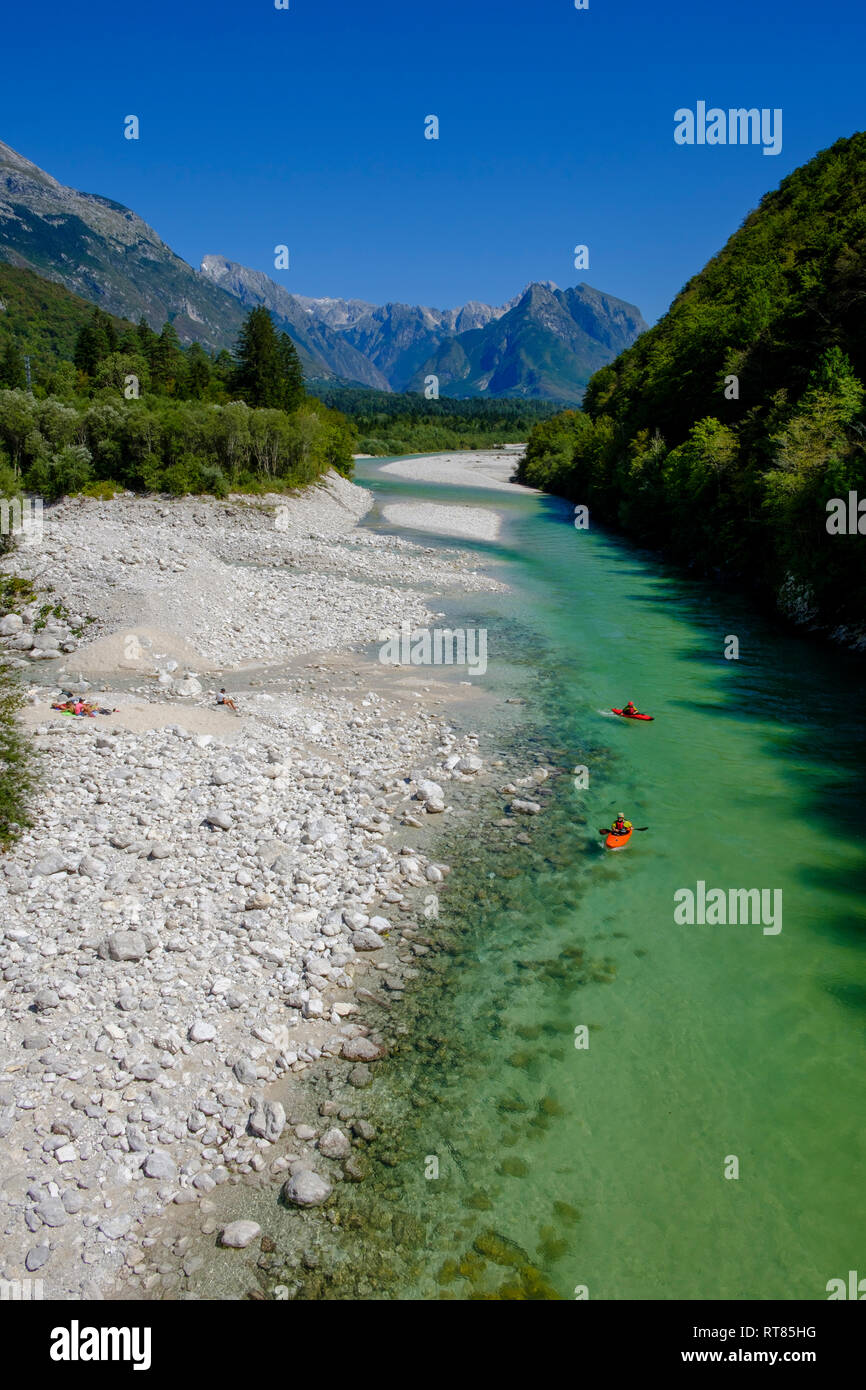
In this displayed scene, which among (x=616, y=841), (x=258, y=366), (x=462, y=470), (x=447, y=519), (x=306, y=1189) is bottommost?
(x=306, y=1189)

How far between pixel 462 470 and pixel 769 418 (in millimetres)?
91151

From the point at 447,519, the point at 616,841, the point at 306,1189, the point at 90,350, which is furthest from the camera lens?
the point at 90,350

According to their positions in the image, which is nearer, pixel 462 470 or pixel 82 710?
pixel 82 710

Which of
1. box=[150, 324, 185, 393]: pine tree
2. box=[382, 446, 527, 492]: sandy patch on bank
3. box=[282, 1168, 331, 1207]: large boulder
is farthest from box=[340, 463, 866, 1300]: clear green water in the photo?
box=[382, 446, 527, 492]: sandy patch on bank

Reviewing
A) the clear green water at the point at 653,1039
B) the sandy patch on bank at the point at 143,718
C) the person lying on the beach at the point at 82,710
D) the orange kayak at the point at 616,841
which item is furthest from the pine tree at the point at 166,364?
the orange kayak at the point at 616,841

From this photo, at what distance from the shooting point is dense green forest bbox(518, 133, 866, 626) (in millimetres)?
28078

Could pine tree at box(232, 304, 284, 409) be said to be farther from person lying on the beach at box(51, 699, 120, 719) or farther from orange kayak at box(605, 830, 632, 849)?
orange kayak at box(605, 830, 632, 849)

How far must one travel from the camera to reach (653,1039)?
32.8ft

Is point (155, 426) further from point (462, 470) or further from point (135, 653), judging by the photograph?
point (462, 470)

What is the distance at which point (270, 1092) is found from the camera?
8797mm

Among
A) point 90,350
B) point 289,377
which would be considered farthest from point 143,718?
point 90,350

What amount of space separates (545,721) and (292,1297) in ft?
50.8

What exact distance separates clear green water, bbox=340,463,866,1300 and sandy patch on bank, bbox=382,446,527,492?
281 ft

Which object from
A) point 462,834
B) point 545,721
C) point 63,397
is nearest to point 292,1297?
point 462,834
